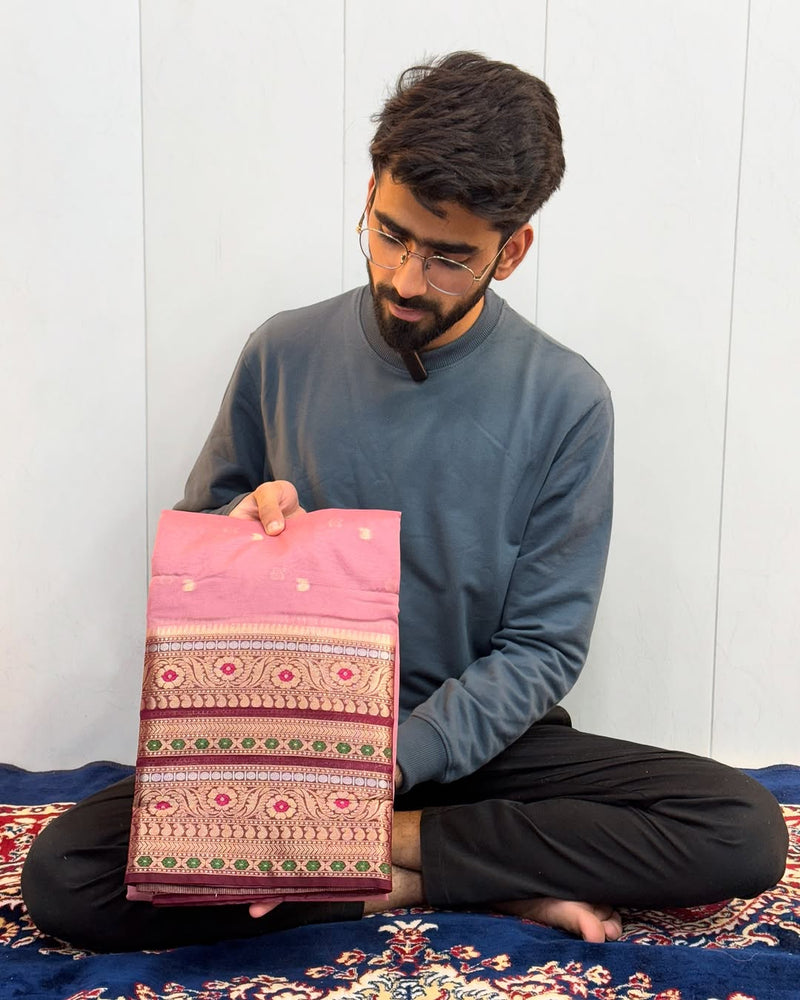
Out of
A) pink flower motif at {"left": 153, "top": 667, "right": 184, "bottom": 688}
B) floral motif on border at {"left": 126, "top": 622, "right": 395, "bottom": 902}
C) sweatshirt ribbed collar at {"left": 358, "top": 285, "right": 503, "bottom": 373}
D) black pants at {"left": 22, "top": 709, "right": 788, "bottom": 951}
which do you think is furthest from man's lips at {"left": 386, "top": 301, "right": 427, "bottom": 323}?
black pants at {"left": 22, "top": 709, "right": 788, "bottom": 951}

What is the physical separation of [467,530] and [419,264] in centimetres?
38

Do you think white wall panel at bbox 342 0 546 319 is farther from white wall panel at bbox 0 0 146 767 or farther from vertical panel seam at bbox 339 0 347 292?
white wall panel at bbox 0 0 146 767

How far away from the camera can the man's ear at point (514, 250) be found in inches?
58.4

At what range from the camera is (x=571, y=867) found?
141 cm

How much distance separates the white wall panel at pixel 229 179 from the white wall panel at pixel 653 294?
0.38 m

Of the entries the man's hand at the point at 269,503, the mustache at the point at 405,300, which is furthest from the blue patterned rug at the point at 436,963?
the mustache at the point at 405,300

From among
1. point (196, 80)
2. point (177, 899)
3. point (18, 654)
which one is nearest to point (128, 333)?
point (196, 80)

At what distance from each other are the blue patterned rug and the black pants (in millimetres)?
34

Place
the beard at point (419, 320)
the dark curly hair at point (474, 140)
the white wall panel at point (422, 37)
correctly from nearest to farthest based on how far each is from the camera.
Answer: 1. the dark curly hair at point (474, 140)
2. the beard at point (419, 320)
3. the white wall panel at point (422, 37)

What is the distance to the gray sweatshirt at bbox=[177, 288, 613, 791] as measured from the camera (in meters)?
1.56

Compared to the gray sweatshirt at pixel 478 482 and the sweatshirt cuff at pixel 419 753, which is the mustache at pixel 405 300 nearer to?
the gray sweatshirt at pixel 478 482

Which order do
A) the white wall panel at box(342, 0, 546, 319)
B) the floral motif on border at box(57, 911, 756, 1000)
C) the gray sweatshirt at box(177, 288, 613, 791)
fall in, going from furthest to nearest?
the white wall panel at box(342, 0, 546, 319) → the gray sweatshirt at box(177, 288, 613, 791) → the floral motif on border at box(57, 911, 756, 1000)

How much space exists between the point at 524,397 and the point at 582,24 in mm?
681

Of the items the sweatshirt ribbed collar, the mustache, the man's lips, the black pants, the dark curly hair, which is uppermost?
the dark curly hair
